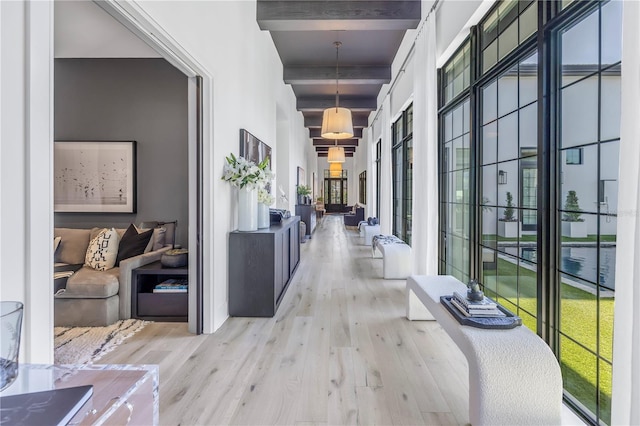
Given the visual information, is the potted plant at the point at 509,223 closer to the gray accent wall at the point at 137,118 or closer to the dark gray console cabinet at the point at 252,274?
the dark gray console cabinet at the point at 252,274

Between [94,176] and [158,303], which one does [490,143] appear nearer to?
[158,303]

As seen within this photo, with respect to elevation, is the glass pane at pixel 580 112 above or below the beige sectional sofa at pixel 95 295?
above

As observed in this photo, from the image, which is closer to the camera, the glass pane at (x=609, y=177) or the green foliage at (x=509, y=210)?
the glass pane at (x=609, y=177)

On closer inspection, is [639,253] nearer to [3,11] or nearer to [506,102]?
[506,102]

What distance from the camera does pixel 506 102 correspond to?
2850mm

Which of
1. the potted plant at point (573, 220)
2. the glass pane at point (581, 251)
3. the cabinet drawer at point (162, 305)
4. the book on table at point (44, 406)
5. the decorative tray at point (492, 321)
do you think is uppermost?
the potted plant at point (573, 220)

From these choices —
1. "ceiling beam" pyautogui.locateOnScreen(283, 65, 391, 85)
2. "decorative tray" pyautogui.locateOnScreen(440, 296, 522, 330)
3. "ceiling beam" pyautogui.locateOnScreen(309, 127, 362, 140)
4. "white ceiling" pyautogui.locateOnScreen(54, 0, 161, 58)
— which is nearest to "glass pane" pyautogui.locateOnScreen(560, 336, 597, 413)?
"decorative tray" pyautogui.locateOnScreen(440, 296, 522, 330)

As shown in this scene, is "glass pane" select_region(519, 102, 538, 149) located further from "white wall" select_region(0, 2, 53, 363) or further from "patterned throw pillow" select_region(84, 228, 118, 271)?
"patterned throw pillow" select_region(84, 228, 118, 271)

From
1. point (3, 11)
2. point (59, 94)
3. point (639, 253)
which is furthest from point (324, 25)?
point (639, 253)

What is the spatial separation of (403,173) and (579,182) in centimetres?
552

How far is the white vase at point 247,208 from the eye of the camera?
3.82m

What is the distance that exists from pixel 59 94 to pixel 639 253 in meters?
5.83

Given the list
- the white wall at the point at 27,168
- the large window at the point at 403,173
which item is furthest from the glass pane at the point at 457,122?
the white wall at the point at 27,168

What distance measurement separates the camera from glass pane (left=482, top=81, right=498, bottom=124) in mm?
3034
